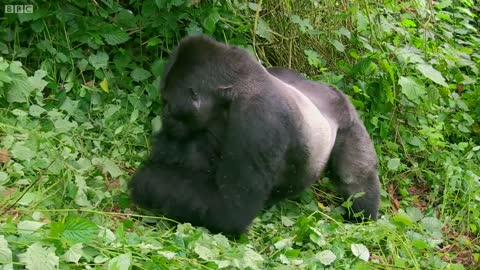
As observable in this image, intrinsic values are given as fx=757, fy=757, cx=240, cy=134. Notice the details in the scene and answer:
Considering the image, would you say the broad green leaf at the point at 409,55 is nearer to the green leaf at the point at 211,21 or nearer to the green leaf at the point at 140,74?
the green leaf at the point at 211,21

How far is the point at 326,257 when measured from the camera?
9.70 ft

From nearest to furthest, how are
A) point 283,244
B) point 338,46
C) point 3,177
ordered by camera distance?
point 3,177, point 283,244, point 338,46

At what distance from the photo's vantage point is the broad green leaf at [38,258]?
212cm

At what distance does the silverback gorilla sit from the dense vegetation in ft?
0.40

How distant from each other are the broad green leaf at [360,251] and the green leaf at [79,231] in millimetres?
1171

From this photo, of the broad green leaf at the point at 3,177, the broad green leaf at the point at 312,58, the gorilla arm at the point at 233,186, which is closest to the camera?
the broad green leaf at the point at 3,177

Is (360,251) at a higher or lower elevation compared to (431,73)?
lower

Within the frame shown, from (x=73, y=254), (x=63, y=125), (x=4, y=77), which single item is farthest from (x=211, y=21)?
→ (x=73, y=254)

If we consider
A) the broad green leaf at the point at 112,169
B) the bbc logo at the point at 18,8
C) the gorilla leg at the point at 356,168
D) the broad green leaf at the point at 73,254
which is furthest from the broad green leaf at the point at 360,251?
the bbc logo at the point at 18,8

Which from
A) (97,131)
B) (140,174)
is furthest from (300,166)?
(97,131)

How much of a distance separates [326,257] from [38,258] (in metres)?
1.23

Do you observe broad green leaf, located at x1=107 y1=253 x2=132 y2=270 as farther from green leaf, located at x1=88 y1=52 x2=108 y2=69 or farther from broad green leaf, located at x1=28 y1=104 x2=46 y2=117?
green leaf, located at x1=88 y1=52 x2=108 y2=69

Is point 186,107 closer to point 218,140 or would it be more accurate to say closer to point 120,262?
point 218,140

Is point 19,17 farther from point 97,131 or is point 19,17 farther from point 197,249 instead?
point 197,249
